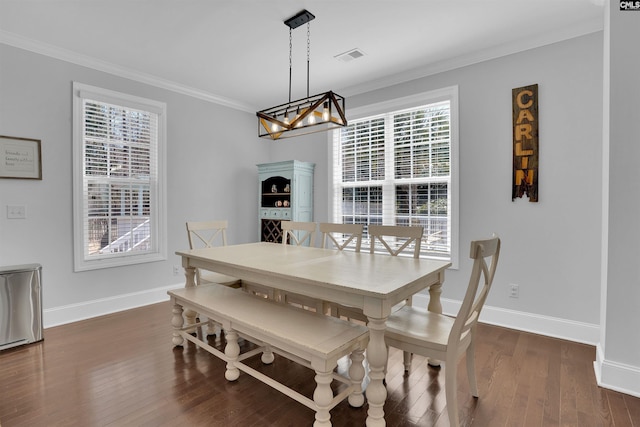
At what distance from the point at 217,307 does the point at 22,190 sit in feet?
8.03

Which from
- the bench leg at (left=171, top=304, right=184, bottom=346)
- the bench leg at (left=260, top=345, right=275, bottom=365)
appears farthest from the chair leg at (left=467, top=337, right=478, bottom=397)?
the bench leg at (left=171, top=304, right=184, bottom=346)

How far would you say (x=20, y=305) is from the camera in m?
2.79

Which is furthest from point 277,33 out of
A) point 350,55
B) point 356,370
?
point 356,370

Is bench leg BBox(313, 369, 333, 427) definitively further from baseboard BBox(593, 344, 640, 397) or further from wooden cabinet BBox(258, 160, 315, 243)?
wooden cabinet BBox(258, 160, 315, 243)

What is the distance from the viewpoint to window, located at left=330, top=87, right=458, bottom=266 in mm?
3566

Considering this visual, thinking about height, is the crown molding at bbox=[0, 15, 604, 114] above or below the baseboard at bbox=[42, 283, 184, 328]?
above

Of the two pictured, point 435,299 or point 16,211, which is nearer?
point 435,299

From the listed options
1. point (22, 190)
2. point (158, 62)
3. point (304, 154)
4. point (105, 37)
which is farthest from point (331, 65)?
point (22, 190)

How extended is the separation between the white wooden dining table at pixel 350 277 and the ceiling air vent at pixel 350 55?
207 centimetres

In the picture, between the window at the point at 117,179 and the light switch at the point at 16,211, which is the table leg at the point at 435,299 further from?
the light switch at the point at 16,211

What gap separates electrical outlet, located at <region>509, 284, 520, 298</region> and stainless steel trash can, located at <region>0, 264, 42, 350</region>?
4545 millimetres

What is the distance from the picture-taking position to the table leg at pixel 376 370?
1682 mm

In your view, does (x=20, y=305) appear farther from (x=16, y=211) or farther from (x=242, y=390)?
(x=242, y=390)

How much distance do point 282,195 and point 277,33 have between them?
2.32m
